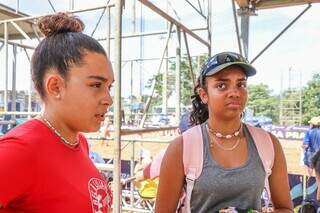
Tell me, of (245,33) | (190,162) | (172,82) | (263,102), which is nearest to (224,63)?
(190,162)

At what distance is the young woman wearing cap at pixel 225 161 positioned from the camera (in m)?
1.55

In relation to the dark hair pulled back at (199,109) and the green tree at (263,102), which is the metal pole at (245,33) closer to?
the dark hair pulled back at (199,109)

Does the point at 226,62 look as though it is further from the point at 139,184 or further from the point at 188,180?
the point at 139,184

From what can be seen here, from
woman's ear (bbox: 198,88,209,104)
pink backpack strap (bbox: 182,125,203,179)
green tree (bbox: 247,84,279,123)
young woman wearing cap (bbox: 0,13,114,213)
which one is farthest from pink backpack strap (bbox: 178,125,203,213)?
green tree (bbox: 247,84,279,123)

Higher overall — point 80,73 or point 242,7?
point 242,7

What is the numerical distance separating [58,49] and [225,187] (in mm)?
840

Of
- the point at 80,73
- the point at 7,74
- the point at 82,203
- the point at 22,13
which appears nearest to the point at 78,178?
the point at 82,203

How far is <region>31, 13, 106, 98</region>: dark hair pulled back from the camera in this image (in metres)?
1.18

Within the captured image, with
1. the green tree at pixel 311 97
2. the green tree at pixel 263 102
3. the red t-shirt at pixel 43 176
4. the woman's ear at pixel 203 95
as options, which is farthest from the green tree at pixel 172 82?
the green tree at pixel 263 102

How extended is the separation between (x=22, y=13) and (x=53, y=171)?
671cm

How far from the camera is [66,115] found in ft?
3.95

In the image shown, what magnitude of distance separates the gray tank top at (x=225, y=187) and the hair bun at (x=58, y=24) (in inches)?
29.1

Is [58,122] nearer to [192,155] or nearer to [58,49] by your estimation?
[58,49]

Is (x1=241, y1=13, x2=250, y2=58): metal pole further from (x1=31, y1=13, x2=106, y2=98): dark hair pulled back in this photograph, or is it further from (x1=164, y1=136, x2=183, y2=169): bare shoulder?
(x1=31, y1=13, x2=106, y2=98): dark hair pulled back
